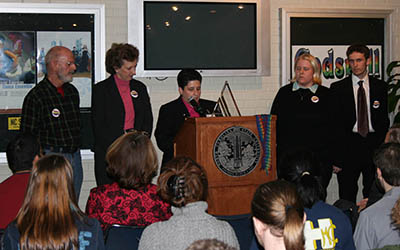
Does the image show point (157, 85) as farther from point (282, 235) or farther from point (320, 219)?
point (282, 235)

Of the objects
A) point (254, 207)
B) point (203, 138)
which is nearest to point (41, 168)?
point (254, 207)

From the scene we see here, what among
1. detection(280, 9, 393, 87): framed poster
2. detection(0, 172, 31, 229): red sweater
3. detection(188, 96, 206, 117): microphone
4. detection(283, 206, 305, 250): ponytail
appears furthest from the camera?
detection(280, 9, 393, 87): framed poster

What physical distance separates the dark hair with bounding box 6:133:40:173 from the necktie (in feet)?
9.17

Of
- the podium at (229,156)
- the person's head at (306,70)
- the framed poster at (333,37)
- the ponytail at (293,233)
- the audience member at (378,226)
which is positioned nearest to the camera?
the ponytail at (293,233)

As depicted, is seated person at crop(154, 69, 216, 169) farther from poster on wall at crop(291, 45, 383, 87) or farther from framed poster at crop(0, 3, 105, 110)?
poster on wall at crop(291, 45, 383, 87)

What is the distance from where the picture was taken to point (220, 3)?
501 cm

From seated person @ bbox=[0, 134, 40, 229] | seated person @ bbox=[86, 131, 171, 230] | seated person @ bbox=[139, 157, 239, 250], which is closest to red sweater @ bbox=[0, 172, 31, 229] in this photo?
seated person @ bbox=[0, 134, 40, 229]

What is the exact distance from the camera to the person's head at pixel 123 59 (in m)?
4.07

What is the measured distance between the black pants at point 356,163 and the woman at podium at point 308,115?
459 mm

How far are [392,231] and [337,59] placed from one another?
335cm

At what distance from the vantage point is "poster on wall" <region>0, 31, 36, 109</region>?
4.73 m

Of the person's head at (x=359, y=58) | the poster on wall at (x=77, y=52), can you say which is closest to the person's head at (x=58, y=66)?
the poster on wall at (x=77, y=52)

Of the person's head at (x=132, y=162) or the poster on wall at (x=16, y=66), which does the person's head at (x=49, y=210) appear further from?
the poster on wall at (x=16, y=66)

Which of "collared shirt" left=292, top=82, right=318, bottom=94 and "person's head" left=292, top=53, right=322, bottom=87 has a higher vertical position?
"person's head" left=292, top=53, right=322, bottom=87
